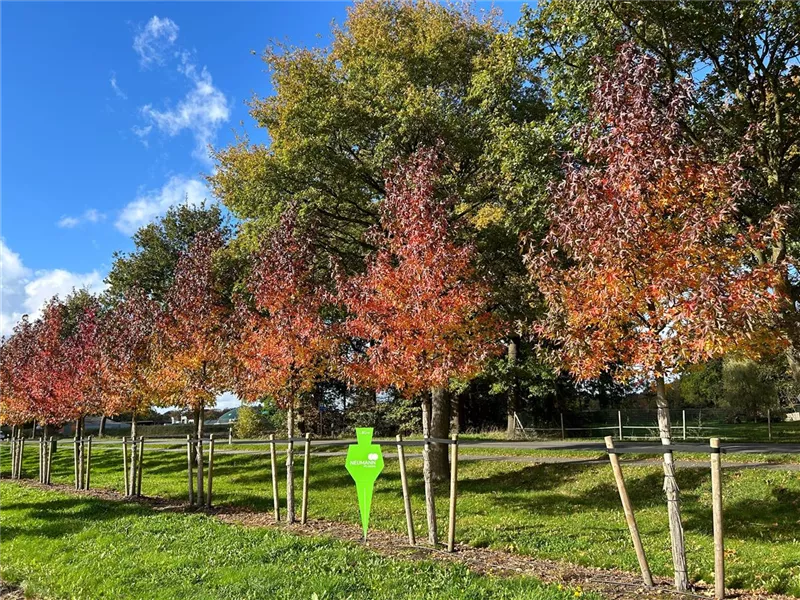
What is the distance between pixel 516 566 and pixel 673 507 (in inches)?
73.9

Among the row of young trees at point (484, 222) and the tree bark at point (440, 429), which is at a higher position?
the row of young trees at point (484, 222)

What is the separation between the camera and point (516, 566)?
22.5 ft

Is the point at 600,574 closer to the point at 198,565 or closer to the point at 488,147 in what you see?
the point at 198,565

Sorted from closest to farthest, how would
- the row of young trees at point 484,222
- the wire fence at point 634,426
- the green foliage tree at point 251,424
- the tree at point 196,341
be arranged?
the row of young trees at point 484,222
the tree at point 196,341
the wire fence at point 634,426
the green foliage tree at point 251,424

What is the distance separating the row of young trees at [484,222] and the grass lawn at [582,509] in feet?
5.17

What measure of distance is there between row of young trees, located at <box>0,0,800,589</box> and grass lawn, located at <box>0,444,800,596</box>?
158cm

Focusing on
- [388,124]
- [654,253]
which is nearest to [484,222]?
[388,124]

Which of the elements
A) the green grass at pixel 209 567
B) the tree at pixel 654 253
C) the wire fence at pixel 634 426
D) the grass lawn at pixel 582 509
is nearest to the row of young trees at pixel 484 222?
the tree at pixel 654 253

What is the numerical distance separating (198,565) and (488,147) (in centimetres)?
985

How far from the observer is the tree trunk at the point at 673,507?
6010 millimetres

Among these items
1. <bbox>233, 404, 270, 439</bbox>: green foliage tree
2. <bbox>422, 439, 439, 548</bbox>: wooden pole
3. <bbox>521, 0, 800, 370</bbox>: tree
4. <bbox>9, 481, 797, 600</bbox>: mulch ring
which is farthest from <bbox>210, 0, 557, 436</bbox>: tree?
<bbox>233, 404, 270, 439</bbox>: green foliage tree

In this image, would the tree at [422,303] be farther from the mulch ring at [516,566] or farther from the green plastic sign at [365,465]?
the mulch ring at [516,566]

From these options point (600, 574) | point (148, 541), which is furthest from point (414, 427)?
point (600, 574)

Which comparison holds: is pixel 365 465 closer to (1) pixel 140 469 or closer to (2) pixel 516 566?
(2) pixel 516 566
